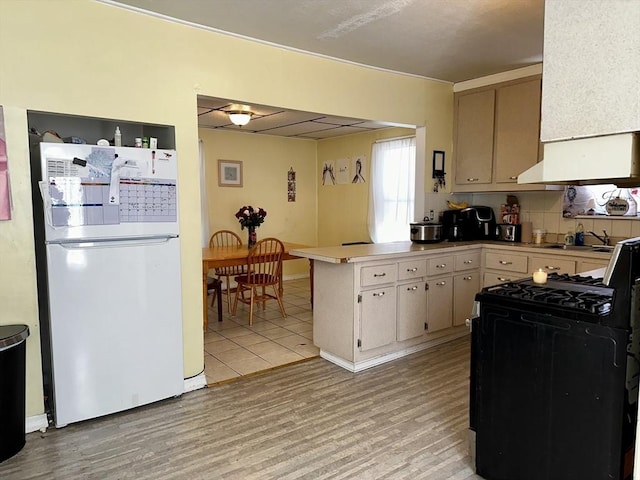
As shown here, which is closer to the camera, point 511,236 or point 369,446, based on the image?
point 369,446

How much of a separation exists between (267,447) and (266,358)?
1268 millimetres

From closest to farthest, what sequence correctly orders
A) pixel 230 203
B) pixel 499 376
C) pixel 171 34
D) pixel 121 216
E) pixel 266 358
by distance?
pixel 499 376 < pixel 121 216 < pixel 171 34 < pixel 266 358 < pixel 230 203

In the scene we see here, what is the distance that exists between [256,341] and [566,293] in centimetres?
277

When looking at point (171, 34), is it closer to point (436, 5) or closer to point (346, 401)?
Answer: point (436, 5)

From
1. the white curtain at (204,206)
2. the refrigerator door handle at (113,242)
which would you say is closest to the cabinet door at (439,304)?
the refrigerator door handle at (113,242)

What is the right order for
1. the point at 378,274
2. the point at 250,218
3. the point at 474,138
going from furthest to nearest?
1. the point at 250,218
2. the point at 474,138
3. the point at 378,274

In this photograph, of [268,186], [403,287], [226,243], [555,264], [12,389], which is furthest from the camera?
[268,186]

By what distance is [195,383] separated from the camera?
2.97 m

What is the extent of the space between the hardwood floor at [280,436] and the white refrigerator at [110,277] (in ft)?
0.70

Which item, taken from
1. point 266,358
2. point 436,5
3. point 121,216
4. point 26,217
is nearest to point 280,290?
point 266,358

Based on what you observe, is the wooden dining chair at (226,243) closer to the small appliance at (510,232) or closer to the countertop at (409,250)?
the countertop at (409,250)

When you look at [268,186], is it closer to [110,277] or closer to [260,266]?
[260,266]

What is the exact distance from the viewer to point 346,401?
2801 mm

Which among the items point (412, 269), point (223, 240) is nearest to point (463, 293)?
point (412, 269)
